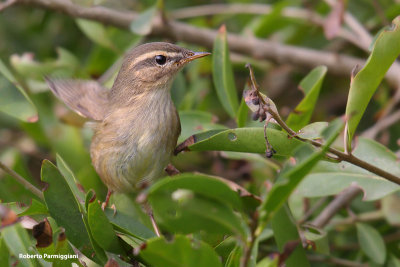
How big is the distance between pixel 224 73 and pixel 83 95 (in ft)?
4.38

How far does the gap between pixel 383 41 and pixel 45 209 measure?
165 centimetres

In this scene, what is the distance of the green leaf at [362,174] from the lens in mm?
2678

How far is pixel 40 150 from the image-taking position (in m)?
4.99

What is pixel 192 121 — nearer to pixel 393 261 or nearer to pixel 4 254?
pixel 393 261

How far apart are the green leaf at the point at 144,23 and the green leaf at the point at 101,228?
7.01ft

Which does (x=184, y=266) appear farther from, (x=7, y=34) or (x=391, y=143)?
(x=7, y=34)

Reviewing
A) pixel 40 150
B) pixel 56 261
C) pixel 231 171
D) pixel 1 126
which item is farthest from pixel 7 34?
pixel 56 261

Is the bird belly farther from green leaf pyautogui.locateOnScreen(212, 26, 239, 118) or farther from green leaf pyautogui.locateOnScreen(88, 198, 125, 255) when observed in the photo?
green leaf pyautogui.locateOnScreen(88, 198, 125, 255)

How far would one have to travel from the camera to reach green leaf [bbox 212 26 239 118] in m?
3.12

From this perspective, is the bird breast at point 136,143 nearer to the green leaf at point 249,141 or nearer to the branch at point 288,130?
the green leaf at point 249,141

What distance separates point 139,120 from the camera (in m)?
3.34

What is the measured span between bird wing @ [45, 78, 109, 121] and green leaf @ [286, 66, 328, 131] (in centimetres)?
133

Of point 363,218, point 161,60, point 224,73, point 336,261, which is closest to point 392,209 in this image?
point 363,218

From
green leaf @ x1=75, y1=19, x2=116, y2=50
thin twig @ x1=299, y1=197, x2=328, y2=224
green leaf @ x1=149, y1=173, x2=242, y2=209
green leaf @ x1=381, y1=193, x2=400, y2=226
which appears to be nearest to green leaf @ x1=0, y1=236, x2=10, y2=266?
green leaf @ x1=149, y1=173, x2=242, y2=209
